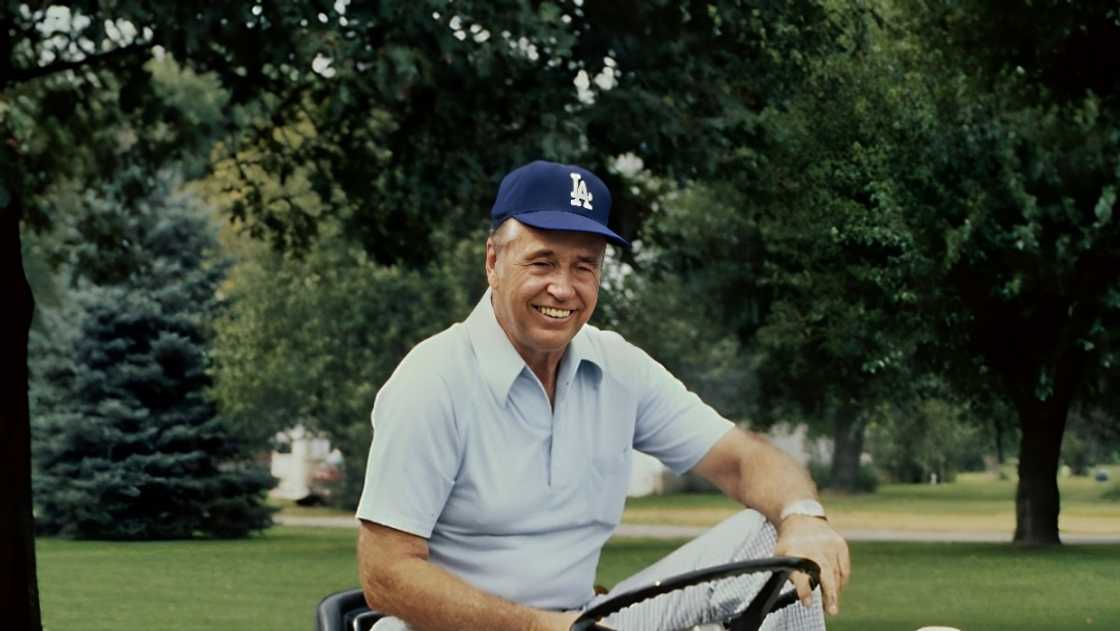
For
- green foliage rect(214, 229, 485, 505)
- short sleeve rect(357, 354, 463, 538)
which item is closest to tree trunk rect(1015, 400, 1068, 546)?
green foliage rect(214, 229, 485, 505)

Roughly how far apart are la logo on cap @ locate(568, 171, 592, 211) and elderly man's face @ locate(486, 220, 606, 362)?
7cm

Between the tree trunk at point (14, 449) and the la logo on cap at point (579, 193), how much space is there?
8941mm

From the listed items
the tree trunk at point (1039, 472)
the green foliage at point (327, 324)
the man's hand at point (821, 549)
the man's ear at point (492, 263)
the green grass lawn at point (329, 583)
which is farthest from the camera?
the green foliage at point (327, 324)

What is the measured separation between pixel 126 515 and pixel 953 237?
44.4 feet

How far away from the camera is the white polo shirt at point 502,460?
11.3 feet

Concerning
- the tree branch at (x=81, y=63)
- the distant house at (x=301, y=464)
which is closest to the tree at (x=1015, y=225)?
the tree branch at (x=81, y=63)

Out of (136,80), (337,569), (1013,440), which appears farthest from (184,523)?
(136,80)

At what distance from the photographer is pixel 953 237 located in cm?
2127

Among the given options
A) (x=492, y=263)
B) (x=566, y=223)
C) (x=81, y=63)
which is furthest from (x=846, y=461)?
(x=566, y=223)

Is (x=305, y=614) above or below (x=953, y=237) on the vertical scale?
below

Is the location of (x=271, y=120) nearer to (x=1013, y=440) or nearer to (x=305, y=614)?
(x=305, y=614)

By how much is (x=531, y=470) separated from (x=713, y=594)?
453 mm

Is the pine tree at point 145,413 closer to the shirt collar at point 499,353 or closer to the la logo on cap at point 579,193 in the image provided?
the shirt collar at point 499,353

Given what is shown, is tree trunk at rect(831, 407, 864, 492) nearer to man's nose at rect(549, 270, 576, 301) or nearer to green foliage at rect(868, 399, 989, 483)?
green foliage at rect(868, 399, 989, 483)
